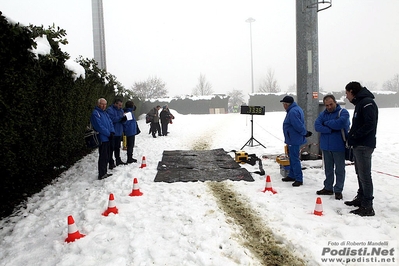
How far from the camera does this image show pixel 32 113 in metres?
5.48

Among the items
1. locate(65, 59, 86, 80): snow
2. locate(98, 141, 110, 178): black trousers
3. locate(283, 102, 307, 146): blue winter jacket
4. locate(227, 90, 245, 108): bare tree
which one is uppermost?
locate(227, 90, 245, 108): bare tree

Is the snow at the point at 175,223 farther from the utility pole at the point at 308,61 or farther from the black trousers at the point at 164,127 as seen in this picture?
the black trousers at the point at 164,127

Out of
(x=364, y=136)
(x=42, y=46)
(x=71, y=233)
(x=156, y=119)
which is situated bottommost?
(x=71, y=233)

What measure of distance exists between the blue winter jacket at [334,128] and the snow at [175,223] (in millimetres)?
1003

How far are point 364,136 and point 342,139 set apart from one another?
0.69 m

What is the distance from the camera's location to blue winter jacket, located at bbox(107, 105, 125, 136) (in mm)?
7867

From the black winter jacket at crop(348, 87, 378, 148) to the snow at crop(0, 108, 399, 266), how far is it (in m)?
1.18

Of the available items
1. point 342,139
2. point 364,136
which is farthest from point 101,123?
point 364,136

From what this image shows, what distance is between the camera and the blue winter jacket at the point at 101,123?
655 cm

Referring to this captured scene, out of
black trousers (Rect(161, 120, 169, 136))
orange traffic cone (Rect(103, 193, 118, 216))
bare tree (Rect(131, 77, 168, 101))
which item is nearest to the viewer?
orange traffic cone (Rect(103, 193, 118, 216))

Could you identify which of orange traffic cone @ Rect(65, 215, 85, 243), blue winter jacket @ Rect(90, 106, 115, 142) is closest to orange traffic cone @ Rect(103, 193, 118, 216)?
orange traffic cone @ Rect(65, 215, 85, 243)

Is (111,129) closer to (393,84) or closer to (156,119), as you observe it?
(156,119)

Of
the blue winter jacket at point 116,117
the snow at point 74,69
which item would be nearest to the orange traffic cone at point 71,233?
the blue winter jacket at point 116,117

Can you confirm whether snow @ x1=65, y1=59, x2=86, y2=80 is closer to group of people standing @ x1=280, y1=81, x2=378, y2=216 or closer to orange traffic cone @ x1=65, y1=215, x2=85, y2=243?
orange traffic cone @ x1=65, y1=215, x2=85, y2=243
